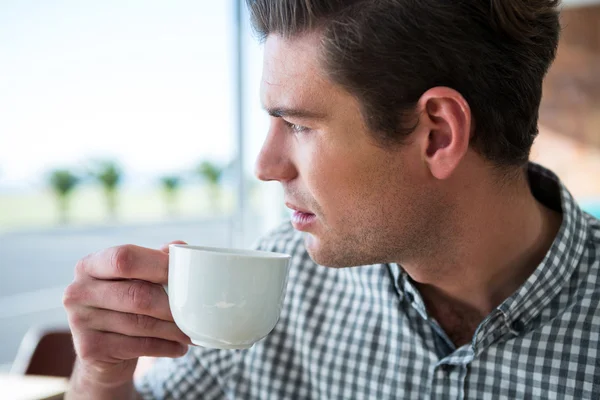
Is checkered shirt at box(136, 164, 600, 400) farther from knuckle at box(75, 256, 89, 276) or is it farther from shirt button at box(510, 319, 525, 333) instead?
knuckle at box(75, 256, 89, 276)

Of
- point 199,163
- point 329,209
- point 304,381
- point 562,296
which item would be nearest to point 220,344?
point 329,209

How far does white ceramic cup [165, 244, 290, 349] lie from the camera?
2.22 feet

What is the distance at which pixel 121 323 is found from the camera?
83cm

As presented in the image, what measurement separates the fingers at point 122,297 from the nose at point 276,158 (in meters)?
0.24

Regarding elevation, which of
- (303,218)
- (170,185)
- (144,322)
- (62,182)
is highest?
(303,218)

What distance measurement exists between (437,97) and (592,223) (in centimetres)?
36

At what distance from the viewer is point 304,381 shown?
43.3 inches

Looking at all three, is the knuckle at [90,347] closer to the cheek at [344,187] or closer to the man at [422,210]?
the man at [422,210]

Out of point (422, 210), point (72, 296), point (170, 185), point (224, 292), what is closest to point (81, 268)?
point (72, 296)

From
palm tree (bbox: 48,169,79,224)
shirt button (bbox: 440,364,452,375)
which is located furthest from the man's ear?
palm tree (bbox: 48,169,79,224)

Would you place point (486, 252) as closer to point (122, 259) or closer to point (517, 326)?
point (517, 326)

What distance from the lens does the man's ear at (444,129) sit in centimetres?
93

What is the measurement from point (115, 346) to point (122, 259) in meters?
0.15

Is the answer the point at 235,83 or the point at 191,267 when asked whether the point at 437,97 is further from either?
the point at 235,83
